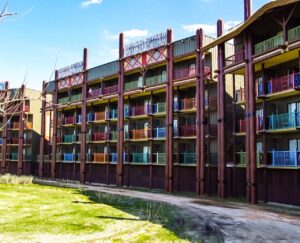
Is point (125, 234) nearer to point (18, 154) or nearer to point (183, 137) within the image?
point (183, 137)

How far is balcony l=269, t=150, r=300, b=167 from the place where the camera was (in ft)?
87.9

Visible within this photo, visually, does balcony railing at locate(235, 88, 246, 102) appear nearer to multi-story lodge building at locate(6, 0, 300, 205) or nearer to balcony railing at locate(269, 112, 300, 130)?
multi-story lodge building at locate(6, 0, 300, 205)

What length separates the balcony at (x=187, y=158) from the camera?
38175 mm

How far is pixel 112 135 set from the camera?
48.4 m

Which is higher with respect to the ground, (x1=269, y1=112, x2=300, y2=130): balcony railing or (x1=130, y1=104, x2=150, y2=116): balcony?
(x1=130, y1=104, x2=150, y2=116): balcony

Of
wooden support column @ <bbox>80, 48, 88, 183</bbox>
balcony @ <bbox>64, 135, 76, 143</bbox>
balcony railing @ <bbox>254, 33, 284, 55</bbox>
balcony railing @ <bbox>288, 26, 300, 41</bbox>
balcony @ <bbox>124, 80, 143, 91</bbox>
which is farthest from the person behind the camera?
balcony @ <bbox>64, 135, 76, 143</bbox>

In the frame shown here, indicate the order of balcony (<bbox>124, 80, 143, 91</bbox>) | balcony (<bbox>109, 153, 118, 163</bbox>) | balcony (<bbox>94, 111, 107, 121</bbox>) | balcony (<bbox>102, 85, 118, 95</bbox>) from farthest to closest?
balcony (<bbox>94, 111, 107, 121</bbox>), balcony (<bbox>102, 85, 118, 95</bbox>), balcony (<bbox>109, 153, 118, 163</bbox>), balcony (<bbox>124, 80, 143, 91</bbox>)

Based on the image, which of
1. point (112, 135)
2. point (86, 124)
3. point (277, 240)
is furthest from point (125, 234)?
point (86, 124)

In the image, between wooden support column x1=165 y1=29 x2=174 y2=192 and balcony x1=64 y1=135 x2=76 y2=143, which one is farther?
balcony x1=64 y1=135 x2=76 y2=143

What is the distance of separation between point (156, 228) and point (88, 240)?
3.70 meters

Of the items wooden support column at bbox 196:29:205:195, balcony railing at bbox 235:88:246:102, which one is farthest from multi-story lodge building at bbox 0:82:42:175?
balcony railing at bbox 235:88:246:102

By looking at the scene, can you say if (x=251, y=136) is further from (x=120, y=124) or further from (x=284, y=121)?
(x=120, y=124)

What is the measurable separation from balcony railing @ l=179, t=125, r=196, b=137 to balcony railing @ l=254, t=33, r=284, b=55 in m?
10.7

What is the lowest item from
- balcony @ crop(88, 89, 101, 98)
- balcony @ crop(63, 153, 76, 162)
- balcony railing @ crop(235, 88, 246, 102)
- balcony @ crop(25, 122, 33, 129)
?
balcony @ crop(63, 153, 76, 162)
